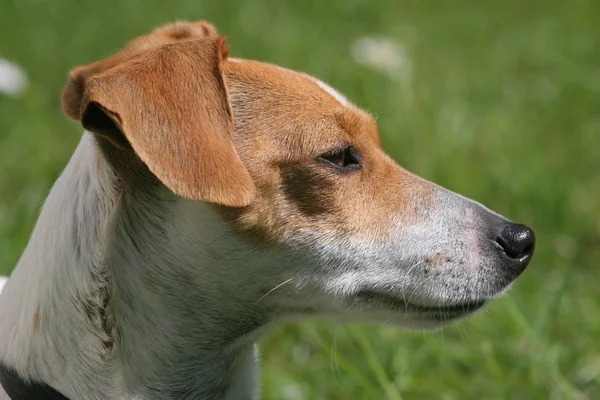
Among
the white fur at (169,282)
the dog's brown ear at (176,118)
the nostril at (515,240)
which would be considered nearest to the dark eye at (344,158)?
the white fur at (169,282)

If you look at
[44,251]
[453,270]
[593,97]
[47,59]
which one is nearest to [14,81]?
[47,59]

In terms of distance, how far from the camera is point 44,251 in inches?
103

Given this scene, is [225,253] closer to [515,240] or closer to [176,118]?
[176,118]

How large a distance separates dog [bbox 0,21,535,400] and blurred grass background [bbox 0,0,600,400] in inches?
26.1

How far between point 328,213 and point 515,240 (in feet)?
1.91

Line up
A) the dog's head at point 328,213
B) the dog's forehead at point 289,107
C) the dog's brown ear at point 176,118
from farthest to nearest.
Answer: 1. the dog's forehead at point 289,107
2. the dog's head at point 328,213
3. the dog's brown ear at point 176,118

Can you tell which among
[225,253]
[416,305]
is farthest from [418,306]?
[225,253]

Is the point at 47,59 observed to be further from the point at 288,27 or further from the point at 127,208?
the point at 127,208

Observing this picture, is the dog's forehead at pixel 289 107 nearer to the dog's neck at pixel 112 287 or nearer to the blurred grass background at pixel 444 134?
the dog's neck at pixel 112 287

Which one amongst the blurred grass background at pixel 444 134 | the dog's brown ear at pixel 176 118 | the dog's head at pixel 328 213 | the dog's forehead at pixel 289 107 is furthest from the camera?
the blurred grass background at pixel 444 134

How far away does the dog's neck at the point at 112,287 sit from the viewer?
2.56 meters

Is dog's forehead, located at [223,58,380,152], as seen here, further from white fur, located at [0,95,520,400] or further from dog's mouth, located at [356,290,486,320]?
dog's mouth, located at [356,290,486,320]

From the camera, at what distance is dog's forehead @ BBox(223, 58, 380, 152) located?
268 centimetres

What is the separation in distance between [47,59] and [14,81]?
1.37m
